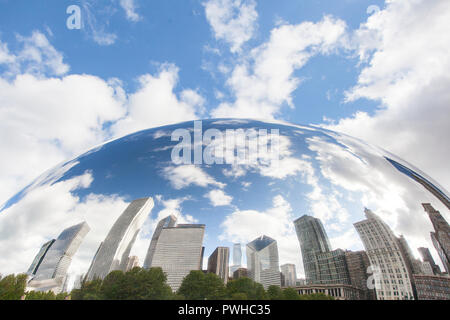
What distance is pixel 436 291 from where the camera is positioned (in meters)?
2.51

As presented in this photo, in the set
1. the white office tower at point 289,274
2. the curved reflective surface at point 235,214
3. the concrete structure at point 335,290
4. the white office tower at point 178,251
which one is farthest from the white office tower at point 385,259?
the white office tower at point 178,251

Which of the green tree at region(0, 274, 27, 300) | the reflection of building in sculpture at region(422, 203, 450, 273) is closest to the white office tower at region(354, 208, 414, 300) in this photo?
the reflection of building in sculpture at region(422, 203, 450, 273)

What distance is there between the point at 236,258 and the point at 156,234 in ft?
2.92

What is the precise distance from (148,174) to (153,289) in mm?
1264

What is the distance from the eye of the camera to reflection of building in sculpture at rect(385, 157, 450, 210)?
11.7 ft

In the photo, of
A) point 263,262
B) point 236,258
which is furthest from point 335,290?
point 236,258

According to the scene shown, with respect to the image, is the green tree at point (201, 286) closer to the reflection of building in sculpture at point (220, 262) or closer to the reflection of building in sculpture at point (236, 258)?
the reflection of building in sculpture at point (220, 262)

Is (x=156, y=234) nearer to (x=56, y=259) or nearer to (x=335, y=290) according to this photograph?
(x=56, y=259)

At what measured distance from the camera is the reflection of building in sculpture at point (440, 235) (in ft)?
9.06

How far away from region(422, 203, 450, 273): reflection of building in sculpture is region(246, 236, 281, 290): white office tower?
202 cm

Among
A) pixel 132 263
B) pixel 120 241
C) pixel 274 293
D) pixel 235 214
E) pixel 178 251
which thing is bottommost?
pixel 274 293

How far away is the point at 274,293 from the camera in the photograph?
Answer: 2336 millimetres

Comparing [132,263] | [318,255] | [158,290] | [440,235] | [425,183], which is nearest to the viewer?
[158,290]
